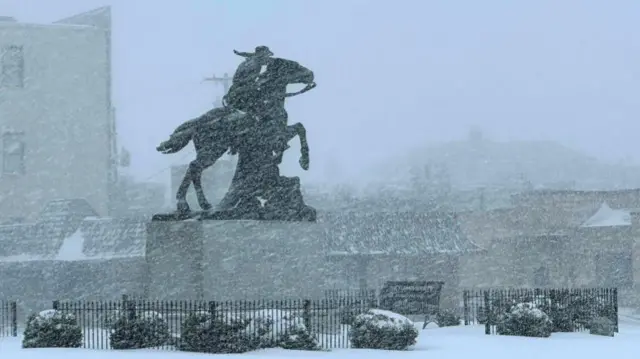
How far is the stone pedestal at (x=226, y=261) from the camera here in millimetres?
19016

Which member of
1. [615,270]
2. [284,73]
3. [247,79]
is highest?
[284,73]

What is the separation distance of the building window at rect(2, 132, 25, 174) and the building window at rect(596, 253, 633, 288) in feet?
102

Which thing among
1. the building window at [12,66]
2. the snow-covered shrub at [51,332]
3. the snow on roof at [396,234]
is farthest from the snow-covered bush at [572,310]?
the building window at [12,66]

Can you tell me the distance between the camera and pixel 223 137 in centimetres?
1998

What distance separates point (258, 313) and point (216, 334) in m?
0.91

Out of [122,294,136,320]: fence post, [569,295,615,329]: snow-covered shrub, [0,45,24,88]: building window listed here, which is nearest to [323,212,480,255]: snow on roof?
[0,45,24,88]: building window

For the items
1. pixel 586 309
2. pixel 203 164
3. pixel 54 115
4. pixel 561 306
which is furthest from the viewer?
pixel 54 115

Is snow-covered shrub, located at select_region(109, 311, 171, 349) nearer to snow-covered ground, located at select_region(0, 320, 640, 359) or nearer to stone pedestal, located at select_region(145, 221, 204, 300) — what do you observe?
snow-covered ground, located at select_region(0, 320, 640, 359)

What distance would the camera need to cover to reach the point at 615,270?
53.3m

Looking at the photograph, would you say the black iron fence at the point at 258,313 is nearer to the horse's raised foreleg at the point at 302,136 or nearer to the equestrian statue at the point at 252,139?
the equestrian statue at the point at 252,139

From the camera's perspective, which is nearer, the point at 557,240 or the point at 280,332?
the point at 280,332

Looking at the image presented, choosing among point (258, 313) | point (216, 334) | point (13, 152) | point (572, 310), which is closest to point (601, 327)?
point (572, 310)

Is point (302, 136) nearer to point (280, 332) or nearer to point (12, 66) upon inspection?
point (280, 332)

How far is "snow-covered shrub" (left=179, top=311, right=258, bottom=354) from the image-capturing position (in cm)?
1736
